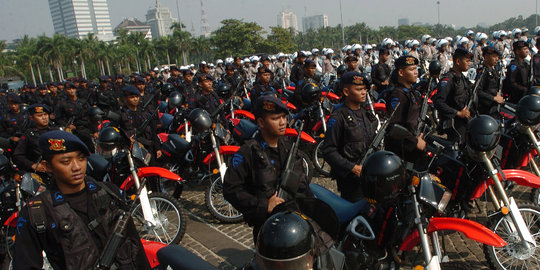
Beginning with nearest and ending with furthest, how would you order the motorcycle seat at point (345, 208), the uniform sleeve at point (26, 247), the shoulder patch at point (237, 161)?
the uniform sleeve at point (26, 247), the shoulder patch at point (237, 161), the motorcycle seat at point (345, 208)

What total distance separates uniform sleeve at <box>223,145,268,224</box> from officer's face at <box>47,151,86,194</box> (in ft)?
3.24

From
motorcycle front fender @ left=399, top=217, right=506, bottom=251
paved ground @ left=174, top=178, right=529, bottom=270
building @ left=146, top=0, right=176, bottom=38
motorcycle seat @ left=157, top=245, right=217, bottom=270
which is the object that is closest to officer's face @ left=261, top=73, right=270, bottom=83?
paved ground @ left=174, top=178, right=529, bottom=270

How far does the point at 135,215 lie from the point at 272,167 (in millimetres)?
2577

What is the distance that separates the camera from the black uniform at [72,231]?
216cm

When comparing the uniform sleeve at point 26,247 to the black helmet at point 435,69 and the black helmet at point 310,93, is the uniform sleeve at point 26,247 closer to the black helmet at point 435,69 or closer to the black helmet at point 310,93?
the black helmet at point 310,93

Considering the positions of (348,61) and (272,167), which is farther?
(348,61)

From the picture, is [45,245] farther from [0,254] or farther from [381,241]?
[0,254]

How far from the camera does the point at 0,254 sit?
479cm

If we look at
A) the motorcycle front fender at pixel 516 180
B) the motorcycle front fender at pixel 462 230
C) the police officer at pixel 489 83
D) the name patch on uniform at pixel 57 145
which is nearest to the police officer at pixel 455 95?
the police officer at pixel 489 83

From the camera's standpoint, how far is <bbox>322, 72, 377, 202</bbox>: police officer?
3869mm

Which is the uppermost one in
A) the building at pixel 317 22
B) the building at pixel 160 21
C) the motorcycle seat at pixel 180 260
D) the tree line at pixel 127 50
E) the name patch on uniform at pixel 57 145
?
the building at pixel 160 21

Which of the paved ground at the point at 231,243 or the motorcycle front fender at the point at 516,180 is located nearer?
the motorcycle front fender at the point at 516,180

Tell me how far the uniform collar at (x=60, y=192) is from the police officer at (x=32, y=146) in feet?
11.0

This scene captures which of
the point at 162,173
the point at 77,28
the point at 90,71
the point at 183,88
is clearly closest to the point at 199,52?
the point at 90,71
